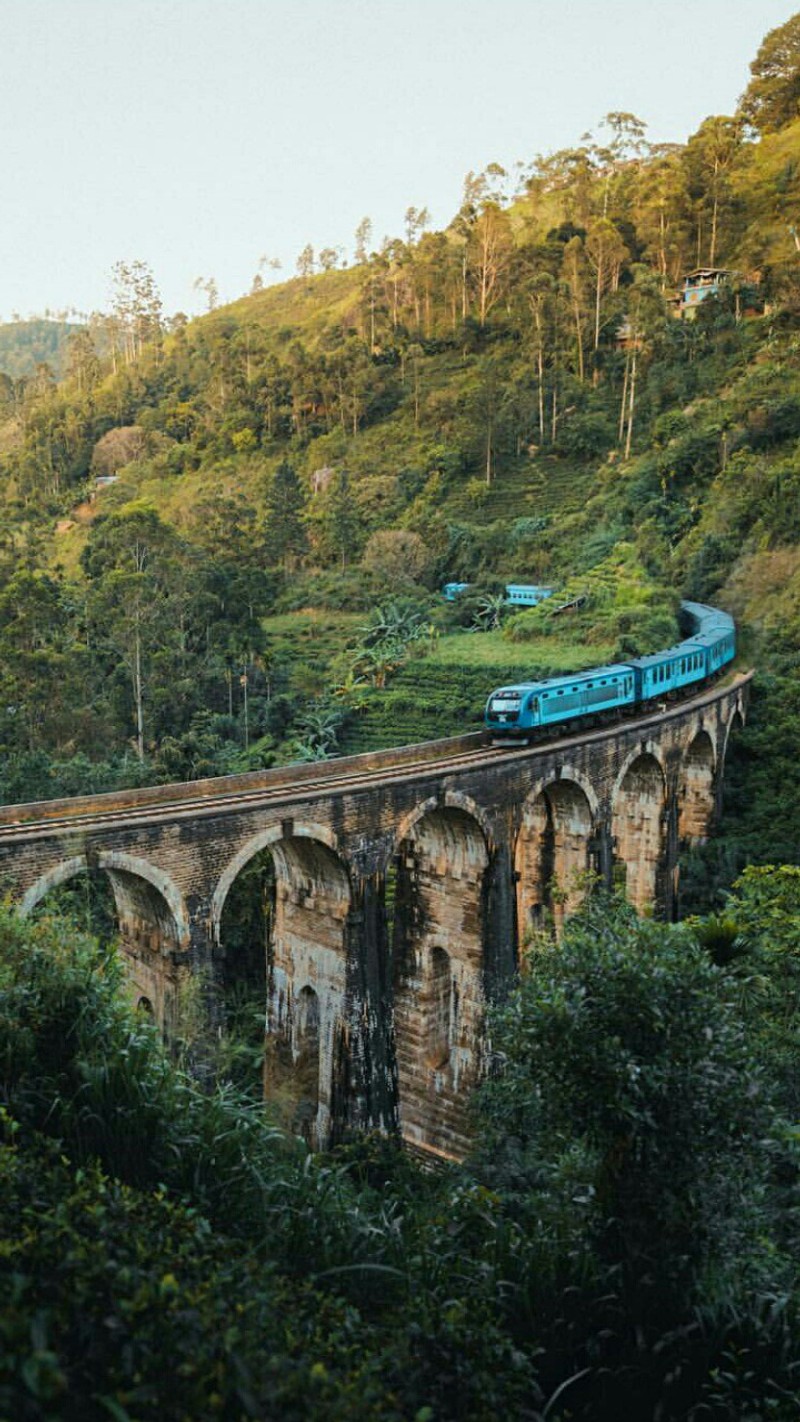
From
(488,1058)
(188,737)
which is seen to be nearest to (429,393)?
(188,737)

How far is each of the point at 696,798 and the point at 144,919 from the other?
19.2 meters

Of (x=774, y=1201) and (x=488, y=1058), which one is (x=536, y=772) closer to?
(x=488, y=1058)

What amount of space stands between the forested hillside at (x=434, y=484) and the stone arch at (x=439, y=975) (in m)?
11.3

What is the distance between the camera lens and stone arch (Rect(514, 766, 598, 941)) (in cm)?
2125

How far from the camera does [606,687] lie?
23625 millimetres

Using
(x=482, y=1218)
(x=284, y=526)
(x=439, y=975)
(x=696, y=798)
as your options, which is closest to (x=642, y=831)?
(x=696, y=798)

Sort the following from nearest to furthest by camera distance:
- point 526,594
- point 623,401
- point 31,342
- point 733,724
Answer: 1. point 733,724
2. point 526,594
3. point 623,401
4. point 31,342

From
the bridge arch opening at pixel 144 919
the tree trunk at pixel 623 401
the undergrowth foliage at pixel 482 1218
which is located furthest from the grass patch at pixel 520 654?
the undergrowth foliage at pixel 482 1218

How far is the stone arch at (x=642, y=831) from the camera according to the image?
2462 cm

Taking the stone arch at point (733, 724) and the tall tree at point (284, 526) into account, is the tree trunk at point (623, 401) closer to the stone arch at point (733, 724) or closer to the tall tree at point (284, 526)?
the tall tree at point (284, 526)

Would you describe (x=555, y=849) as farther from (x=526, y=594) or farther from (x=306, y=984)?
(x=526, y=594)

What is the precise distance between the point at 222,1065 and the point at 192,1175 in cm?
455

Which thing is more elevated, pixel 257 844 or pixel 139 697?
pixel 257 844

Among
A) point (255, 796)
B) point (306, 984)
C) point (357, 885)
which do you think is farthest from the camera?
point (306, 984)
